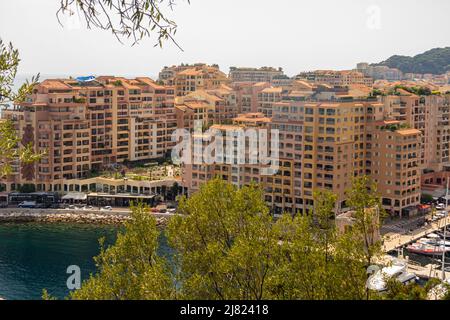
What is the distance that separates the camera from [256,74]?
129ft

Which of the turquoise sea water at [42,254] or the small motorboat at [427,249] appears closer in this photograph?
the turquoise sea water at [42,254]

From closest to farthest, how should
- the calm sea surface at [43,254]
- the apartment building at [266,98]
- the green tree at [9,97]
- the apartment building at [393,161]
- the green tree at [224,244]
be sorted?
the green tree at [9,97] < the green tree at [224,244] < the calm sea surface at [43,254] < the apartment building at [393,161] < the apartment building at [266,98]

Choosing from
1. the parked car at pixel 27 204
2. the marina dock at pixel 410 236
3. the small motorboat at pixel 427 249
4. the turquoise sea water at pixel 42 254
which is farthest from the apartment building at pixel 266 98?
the small motorboat at pixel 427 249

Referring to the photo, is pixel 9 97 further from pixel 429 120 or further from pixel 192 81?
pixel 192 81

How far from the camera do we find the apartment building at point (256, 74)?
3900 cm

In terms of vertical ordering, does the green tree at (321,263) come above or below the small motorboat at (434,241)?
above

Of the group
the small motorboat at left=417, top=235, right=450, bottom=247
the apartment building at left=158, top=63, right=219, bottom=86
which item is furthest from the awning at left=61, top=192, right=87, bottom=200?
the apartment building at left=158, top=63, right=219, bottom=86

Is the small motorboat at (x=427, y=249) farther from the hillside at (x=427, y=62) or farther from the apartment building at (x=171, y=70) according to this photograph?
the hillside at (x=427, y=62)

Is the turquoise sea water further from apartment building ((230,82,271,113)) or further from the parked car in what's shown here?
apartment building ((230,82,271,113))

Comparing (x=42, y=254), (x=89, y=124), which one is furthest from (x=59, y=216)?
(x=42, y=254)

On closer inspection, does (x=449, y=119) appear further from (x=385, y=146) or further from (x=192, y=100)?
(x=192, y=100)

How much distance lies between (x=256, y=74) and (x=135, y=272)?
1342 inches

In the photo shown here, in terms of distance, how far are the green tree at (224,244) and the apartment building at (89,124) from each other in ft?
46.8

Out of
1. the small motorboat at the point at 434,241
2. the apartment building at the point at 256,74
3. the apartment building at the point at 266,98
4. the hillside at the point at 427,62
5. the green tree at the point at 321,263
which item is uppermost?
the hillside at the point at 427,62
